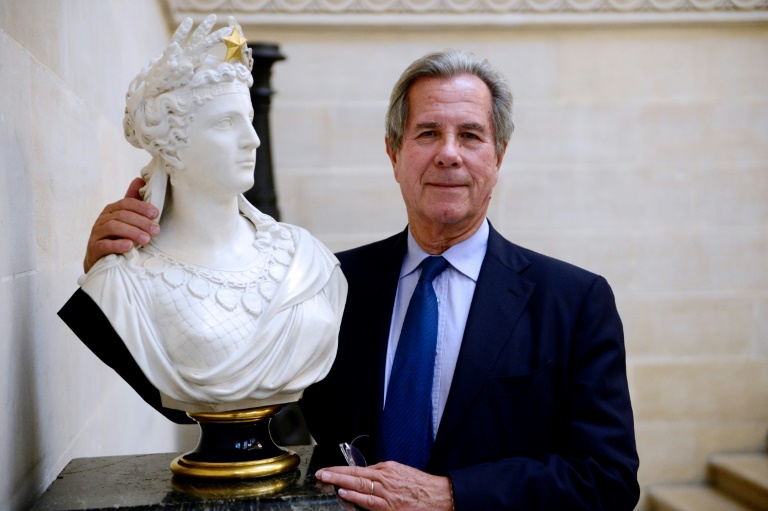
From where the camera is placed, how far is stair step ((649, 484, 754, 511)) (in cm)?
444

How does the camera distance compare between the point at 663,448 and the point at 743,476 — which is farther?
the point at 663,448

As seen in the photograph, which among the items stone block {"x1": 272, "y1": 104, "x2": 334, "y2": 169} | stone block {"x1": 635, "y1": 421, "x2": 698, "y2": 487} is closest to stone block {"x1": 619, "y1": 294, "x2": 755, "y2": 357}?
stone block {"x1": 635, "y1": 421, "x2": 698, "y2": 487}

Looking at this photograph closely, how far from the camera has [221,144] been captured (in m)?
1.66

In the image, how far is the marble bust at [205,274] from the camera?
1.61 meters

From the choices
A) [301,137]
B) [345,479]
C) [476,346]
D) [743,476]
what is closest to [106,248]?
[345,479]

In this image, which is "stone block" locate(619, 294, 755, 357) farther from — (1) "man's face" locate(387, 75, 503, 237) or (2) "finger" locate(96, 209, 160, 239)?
(2) "finger" locate(96, 209, 160, 239)

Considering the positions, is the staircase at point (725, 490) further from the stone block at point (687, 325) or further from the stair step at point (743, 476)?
the stone block at point (687, 325)

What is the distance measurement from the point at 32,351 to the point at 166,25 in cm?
286

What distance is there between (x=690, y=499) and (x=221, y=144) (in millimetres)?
3701

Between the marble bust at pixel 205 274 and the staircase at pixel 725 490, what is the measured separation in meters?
3.30

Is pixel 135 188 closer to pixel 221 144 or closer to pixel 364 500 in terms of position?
pixel 221 144

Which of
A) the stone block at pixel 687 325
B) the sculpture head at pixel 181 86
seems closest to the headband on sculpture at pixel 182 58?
the sculpture head at pixel 181 86

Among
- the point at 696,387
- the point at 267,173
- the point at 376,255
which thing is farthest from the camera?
the point at 696,387

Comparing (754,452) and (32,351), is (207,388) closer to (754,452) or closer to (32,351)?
(32,351)
